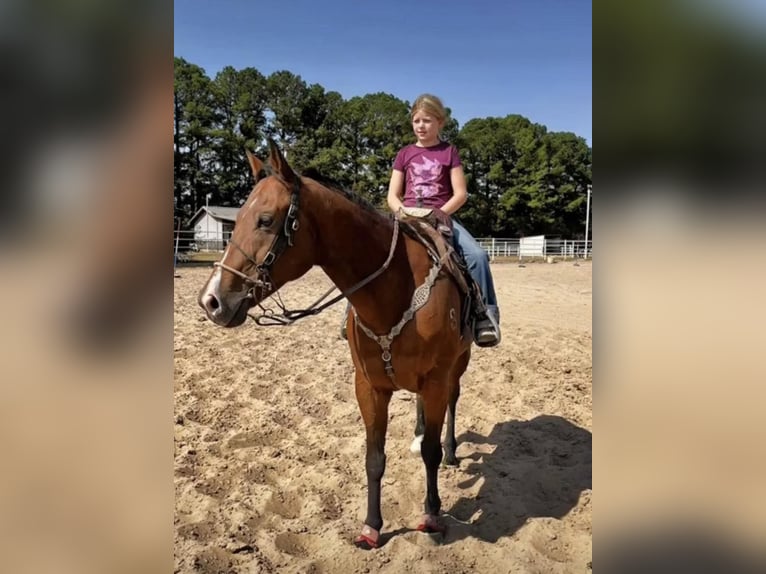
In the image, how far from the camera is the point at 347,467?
416cm

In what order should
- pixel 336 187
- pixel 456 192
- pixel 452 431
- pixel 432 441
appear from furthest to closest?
pixel 452 431
pixel 456 192
pixel 432 441
pixel 336 187

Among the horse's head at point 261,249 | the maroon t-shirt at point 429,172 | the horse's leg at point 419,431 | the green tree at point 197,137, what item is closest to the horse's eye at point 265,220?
the horse's head at point 261,249

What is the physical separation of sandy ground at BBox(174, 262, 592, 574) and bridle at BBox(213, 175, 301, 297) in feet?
5.65

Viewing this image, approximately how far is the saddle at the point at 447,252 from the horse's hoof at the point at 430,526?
1316mm

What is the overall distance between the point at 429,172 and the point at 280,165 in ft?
5.91

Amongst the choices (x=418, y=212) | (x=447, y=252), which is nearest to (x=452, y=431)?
(x=447, y=252)

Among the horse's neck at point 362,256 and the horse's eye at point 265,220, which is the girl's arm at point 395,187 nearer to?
the horse's neck at point 362,256

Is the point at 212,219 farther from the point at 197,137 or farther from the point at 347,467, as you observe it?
the point at 347,467

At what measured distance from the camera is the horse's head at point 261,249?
2.30 meters

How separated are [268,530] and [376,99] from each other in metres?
66.6

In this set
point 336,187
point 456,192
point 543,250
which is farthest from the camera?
point 543,250
